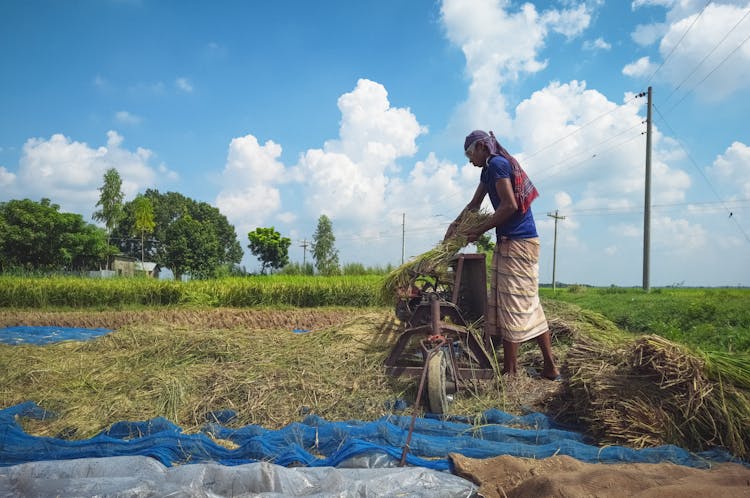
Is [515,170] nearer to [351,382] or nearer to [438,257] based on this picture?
[438,257]

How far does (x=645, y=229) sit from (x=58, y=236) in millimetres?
38711

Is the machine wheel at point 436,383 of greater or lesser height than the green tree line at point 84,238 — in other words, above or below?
below

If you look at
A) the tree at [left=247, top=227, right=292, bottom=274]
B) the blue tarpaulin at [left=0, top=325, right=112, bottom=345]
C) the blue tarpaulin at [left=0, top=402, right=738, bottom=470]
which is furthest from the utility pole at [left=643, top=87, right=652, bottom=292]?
the tree at [left=247, top=227, right=292, bottom=274]

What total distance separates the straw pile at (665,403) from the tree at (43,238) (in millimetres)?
38718

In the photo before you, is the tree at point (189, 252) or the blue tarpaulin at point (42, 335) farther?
the tree at point (189, 252)

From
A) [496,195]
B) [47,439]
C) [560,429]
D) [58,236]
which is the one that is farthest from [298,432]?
[58,236]

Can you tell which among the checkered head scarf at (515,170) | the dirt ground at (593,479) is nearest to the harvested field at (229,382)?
the dirt ground at (593,479)

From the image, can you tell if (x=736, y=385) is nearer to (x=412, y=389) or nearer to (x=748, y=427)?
(x=748, y=427)

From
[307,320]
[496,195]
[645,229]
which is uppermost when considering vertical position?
[645,229]

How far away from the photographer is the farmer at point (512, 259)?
382 centimetres

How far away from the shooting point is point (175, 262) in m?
33.3

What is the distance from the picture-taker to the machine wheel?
3057mm

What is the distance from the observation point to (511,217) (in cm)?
396

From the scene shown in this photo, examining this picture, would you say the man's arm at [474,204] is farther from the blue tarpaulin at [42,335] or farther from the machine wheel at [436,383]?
the blue tarpaulin at [42,335]
